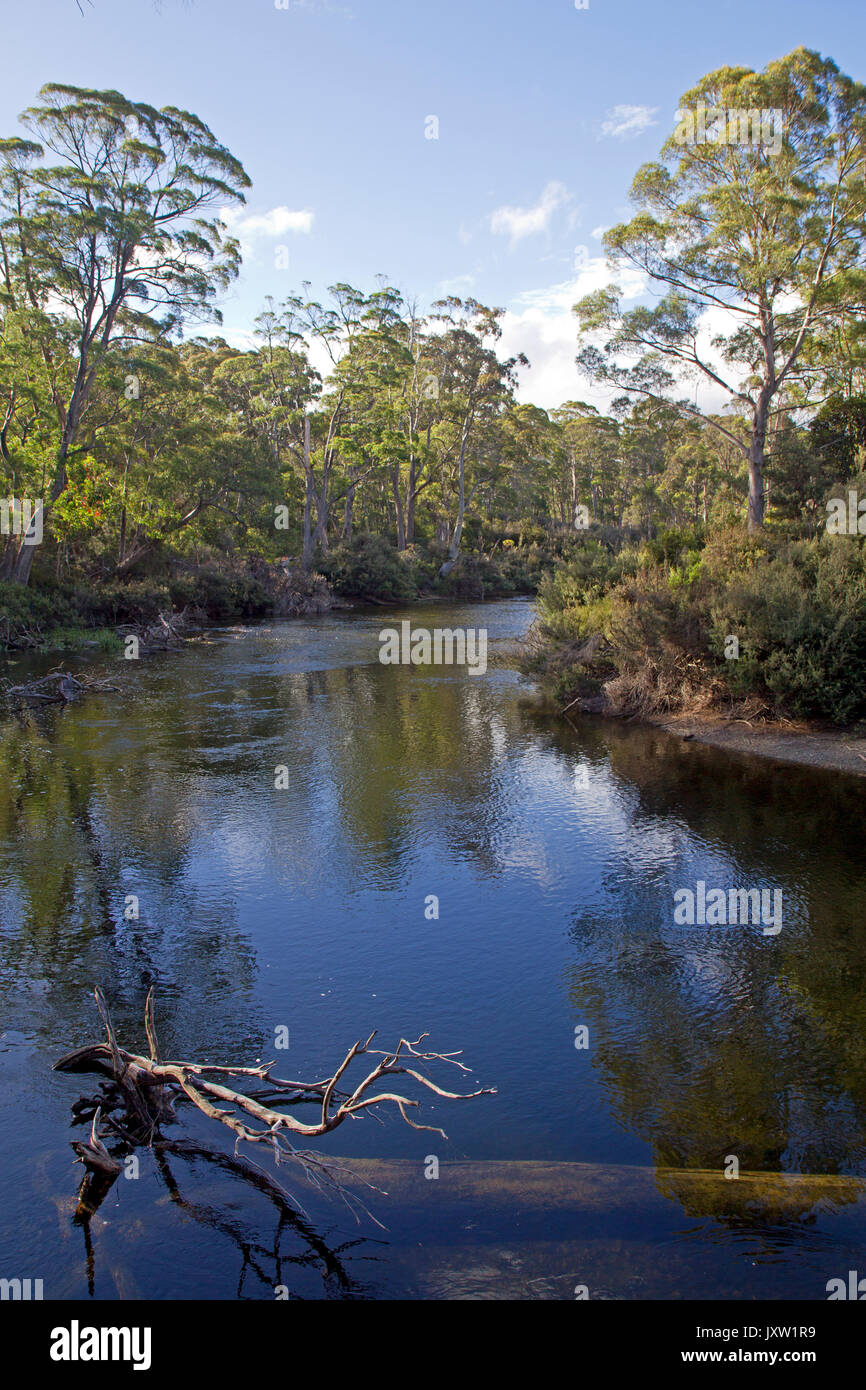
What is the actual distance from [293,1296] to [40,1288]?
1208 millimetres

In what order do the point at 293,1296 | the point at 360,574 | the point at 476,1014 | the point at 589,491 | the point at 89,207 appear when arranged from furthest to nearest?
the point at 589,491, the point at 360,574, the point at 89,207, the point at 476,1014, the point at 293,1296

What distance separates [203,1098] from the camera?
490 centimetres

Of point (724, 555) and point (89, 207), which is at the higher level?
point (89, 207)

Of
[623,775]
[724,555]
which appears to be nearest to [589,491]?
[724,555]

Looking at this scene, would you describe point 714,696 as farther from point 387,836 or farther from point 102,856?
point 102,856

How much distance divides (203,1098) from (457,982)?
9.02 feet

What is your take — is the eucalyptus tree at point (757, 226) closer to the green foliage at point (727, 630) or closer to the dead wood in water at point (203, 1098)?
the green foliage at point (727, 630)

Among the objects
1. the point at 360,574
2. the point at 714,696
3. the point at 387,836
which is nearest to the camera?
the point at 387,836

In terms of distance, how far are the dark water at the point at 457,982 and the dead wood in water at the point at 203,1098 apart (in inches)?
7.7

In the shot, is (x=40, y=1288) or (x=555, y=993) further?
(x=555, y=993)

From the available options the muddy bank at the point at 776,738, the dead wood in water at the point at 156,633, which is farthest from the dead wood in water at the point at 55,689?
the muddy bank at the point at 776,738

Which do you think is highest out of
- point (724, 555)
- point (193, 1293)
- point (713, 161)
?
point (713, 161)

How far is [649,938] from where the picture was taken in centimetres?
801

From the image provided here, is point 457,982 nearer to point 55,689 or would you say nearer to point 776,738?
point 776,738
